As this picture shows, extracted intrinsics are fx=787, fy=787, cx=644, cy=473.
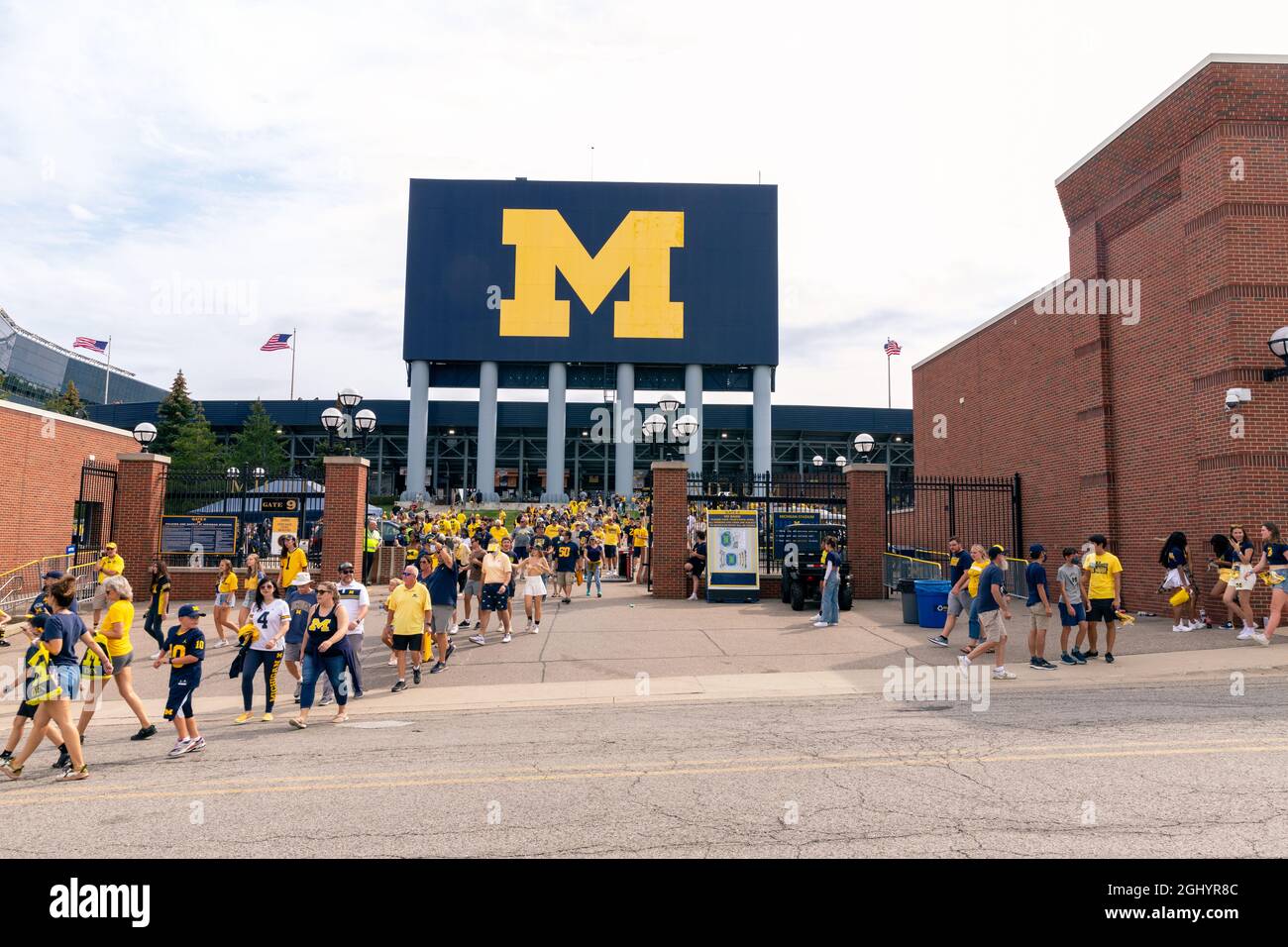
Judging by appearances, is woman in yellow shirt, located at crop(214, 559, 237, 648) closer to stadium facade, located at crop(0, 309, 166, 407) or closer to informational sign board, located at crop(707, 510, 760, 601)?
informational sign board, located at crop(707, 510, 760, 601)

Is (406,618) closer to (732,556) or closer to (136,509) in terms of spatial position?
(732,556)

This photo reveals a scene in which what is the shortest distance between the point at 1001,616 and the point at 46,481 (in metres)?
25.2

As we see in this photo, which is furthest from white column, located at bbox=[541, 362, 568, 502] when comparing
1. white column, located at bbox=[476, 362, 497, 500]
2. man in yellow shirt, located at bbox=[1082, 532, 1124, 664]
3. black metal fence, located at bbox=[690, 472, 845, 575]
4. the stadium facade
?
the stadium facade

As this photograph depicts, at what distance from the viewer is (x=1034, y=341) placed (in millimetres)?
23234

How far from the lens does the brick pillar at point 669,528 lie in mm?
20266

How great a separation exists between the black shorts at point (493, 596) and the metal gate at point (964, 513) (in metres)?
11.4

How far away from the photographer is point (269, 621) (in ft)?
30.6

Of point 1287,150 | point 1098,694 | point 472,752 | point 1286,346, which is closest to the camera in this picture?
point 472,752

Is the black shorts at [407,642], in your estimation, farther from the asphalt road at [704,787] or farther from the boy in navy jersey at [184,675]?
the boy in navy jersey at [184,675]

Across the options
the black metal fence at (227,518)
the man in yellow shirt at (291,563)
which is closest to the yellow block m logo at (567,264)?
the black metal fence at (227,518)

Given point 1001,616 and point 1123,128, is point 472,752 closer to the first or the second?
point 1001,616

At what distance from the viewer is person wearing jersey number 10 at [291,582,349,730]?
9.36 m
